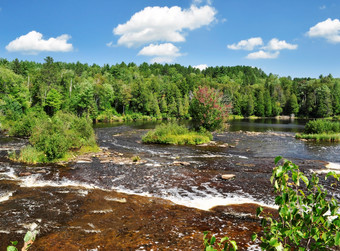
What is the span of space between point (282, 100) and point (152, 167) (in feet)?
353

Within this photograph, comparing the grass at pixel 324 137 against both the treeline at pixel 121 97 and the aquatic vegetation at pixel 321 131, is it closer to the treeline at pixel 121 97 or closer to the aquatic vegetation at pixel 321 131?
the aquatic vegetation at pixel 321 131

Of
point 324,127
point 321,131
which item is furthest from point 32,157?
point 324,127

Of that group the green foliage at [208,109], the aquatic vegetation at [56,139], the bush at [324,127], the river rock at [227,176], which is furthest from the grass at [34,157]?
the bush at [324,127]

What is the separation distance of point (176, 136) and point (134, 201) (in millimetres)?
20575

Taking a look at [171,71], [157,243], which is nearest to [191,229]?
[157,243]

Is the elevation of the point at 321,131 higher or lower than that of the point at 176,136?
higher

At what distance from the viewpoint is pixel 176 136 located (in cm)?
3281

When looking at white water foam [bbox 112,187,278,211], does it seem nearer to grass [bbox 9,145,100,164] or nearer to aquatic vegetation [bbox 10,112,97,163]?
grass [bbox 9,145,100,164]

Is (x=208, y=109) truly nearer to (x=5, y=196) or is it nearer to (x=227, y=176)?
(x=227, y=176)

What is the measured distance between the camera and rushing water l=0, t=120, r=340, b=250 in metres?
9.09

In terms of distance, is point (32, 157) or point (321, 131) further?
point (321, 131)

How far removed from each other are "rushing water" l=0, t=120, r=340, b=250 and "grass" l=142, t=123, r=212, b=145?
8.97 m

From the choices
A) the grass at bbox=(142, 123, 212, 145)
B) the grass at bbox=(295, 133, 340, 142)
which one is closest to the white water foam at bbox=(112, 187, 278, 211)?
the grass at bbox=(142, 123, 212, 145)

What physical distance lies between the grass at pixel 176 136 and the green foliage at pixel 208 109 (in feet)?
5.72
